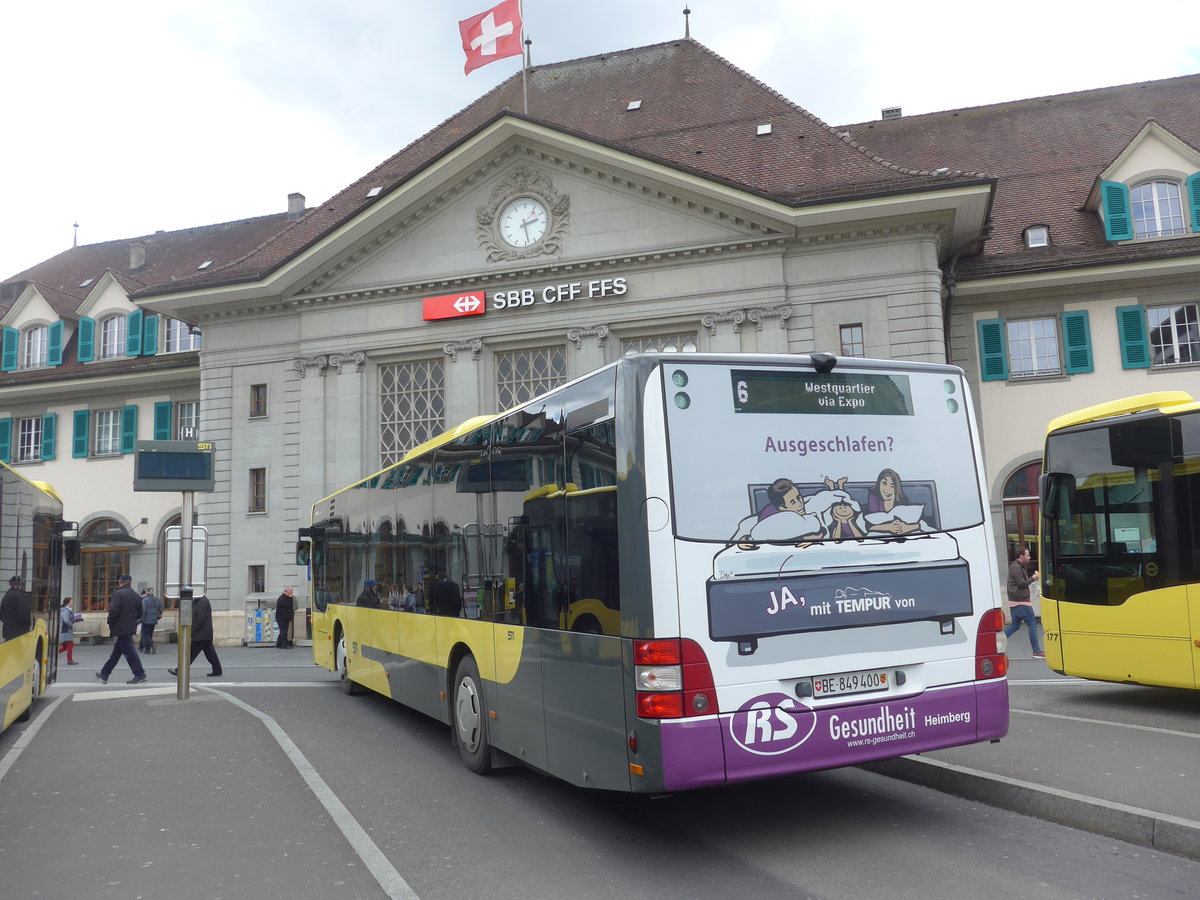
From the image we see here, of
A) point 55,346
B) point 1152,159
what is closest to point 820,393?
point 1152,159

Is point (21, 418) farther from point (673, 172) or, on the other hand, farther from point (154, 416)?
point (673, 172)

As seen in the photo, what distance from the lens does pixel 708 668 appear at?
5570mm

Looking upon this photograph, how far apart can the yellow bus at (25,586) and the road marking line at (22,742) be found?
0.22 m

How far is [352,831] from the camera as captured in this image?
21.8 feet

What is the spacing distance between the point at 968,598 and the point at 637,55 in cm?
2985

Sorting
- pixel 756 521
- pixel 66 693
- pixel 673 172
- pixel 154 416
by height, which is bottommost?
pixel 66 693

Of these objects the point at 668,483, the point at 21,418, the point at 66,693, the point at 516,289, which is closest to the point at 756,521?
the point at 668,483

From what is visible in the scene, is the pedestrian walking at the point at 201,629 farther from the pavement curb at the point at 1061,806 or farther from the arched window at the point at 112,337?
the arched window at the point at 112,337

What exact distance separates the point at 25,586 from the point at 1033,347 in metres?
22.5

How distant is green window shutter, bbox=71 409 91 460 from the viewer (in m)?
33.4

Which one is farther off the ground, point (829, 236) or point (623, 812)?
point (829, 236)

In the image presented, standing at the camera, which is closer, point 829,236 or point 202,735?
point 202,735

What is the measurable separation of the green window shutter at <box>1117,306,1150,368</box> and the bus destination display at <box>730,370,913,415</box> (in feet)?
68.7

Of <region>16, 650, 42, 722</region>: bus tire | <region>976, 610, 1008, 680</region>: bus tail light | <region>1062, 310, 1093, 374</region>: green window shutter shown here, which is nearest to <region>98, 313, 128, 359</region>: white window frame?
<region>16, 650, 42, 722</region>: bus tire
